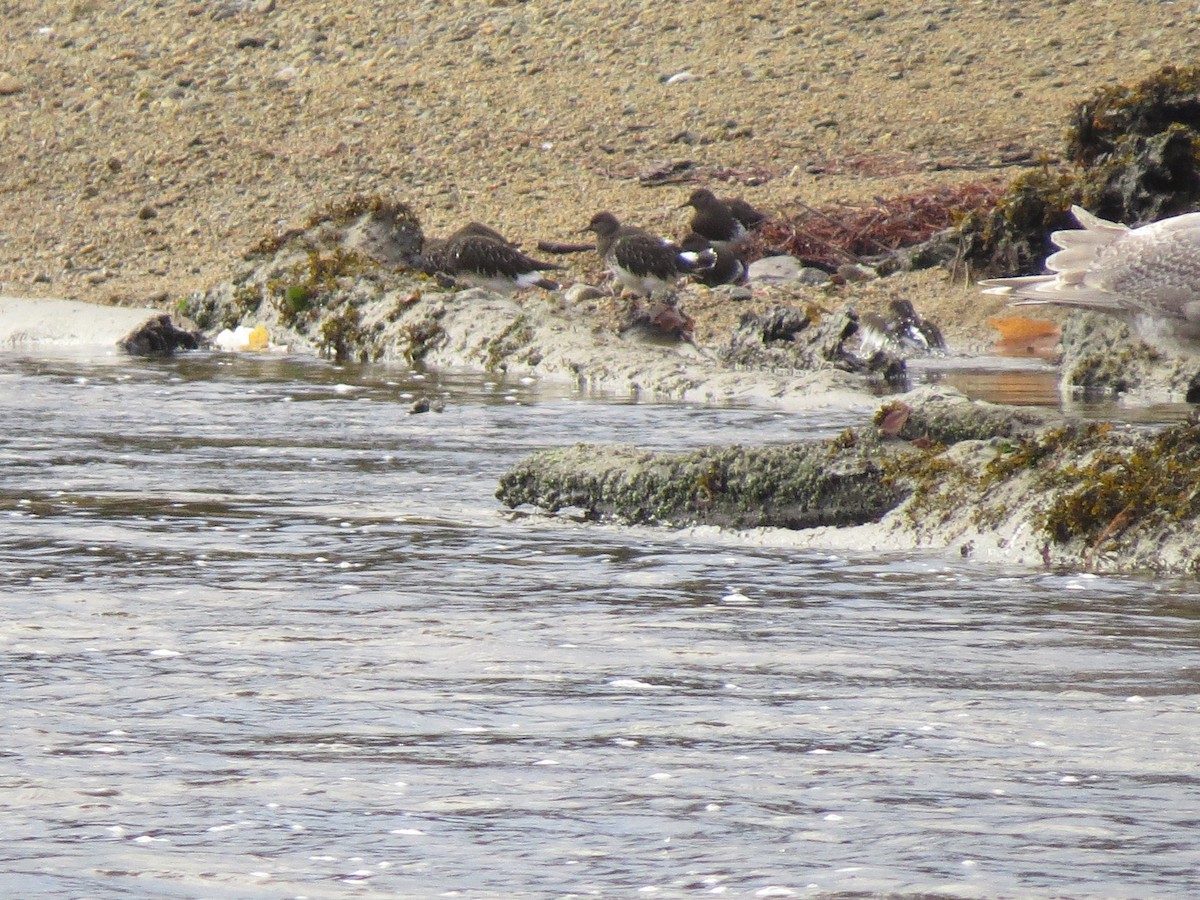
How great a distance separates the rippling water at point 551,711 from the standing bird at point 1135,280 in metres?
3.54

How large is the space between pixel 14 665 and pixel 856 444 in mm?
3458

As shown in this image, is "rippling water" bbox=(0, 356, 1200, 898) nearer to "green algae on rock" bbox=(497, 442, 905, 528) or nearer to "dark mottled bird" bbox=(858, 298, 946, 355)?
"green algae on rock" bbox=(497, 442, 905, 528)

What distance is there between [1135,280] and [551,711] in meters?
5.97

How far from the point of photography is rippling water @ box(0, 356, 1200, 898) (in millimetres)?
3809

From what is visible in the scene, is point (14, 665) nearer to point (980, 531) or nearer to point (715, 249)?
point (980, 531)

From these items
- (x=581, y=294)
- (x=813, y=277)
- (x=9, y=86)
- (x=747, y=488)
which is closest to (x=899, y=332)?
(x=813, y=277)

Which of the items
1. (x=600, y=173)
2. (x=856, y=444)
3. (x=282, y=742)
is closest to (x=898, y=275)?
(x=600, y=173)

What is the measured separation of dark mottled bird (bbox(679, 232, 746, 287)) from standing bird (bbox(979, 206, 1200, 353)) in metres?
6.64

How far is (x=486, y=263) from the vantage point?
54.3 feet

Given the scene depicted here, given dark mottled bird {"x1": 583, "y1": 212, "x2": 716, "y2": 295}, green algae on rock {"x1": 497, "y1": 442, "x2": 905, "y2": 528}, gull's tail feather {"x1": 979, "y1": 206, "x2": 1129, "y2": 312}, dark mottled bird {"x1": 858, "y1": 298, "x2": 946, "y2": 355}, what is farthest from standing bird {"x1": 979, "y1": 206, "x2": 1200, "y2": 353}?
dark mottled bird {"x1": 583, "y1": 212, "x2": 716, "y2": 295}

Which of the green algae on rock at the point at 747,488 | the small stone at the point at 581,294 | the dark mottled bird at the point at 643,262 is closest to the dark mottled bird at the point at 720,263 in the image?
the dark mottled bird at the point at 643,262

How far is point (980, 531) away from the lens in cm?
711

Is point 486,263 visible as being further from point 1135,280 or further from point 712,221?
point 1135,280

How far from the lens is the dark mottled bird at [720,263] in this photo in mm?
17375
